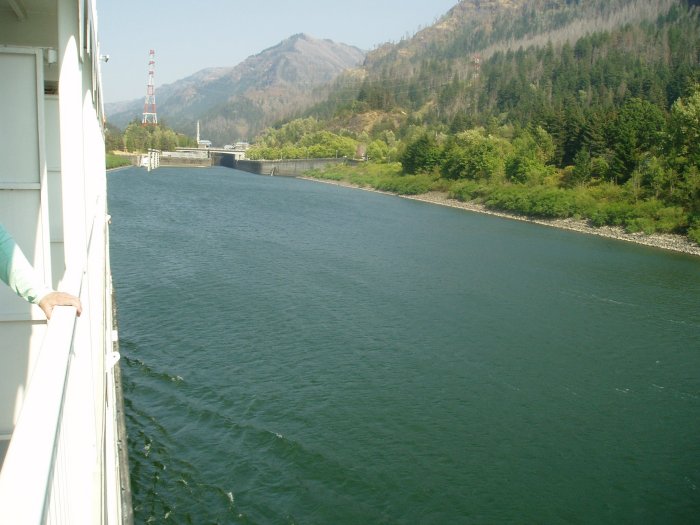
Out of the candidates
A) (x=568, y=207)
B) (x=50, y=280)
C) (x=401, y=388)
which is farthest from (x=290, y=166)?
(x=50, y=280)

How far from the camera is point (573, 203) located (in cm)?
2519

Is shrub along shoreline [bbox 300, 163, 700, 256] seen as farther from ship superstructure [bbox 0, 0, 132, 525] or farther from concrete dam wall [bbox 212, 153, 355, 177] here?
ship superstructure [bbox 0, 0, 132, 525]

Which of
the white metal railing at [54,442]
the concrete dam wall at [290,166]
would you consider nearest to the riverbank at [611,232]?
the white metal railing at [54,442]

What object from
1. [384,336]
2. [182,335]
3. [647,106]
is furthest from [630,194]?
[182,335]

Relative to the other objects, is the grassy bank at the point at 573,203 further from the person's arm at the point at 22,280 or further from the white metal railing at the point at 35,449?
the white metal railing at the point at 35,449

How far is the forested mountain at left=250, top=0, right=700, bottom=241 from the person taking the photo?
77.9 feet

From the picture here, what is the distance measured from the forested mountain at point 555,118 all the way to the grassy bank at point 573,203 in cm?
6

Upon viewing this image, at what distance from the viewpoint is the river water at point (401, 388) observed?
557 centimetres

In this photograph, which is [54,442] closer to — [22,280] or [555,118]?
[22,280]

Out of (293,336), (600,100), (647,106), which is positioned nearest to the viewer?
(293,336)

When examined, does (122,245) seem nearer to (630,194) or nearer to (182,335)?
(182,335)

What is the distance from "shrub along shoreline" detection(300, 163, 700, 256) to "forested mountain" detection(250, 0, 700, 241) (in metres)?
0.08

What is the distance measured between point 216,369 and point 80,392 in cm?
638

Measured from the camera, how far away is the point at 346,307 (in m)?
10.8
